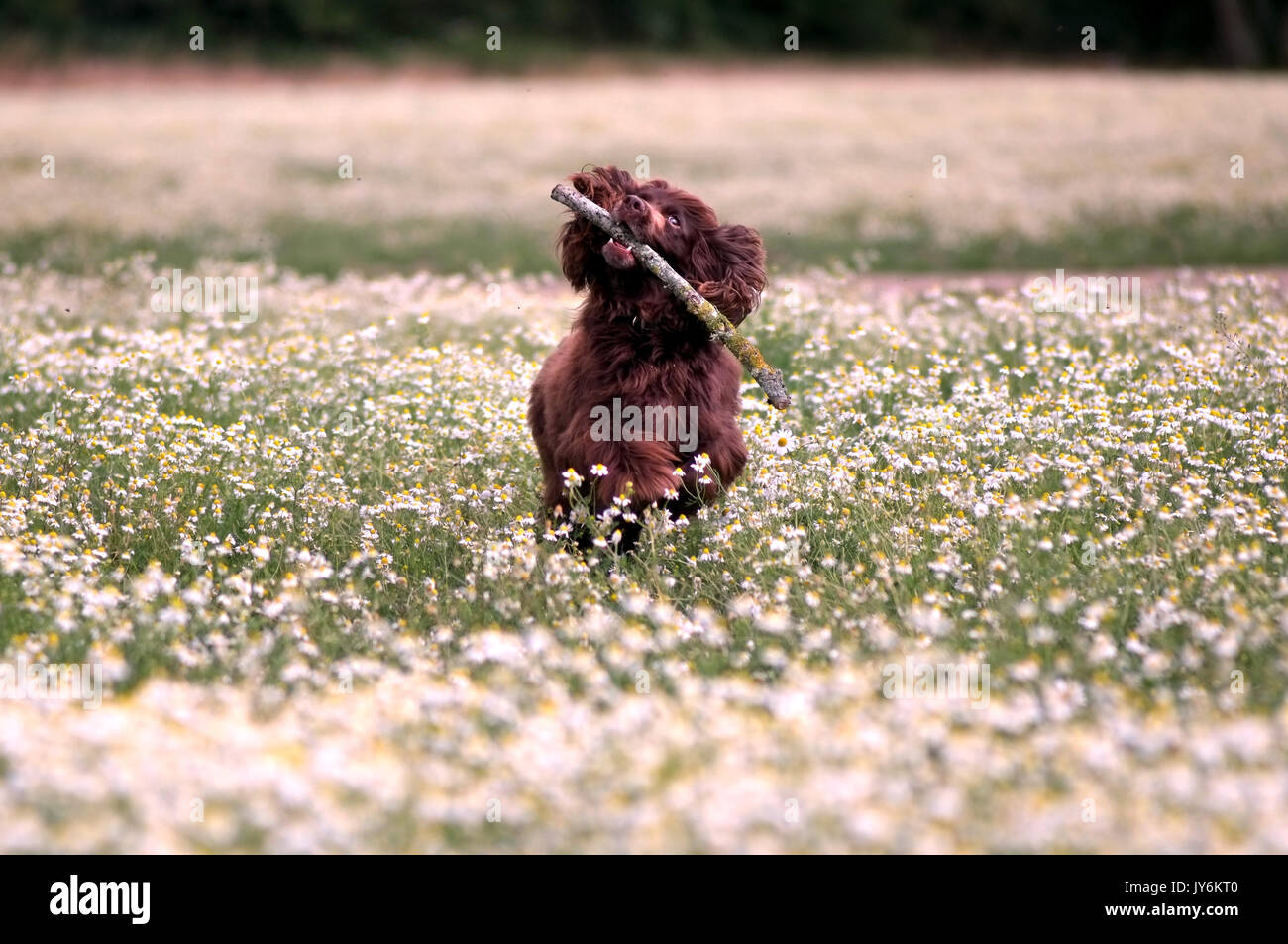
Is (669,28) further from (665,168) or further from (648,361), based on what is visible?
(648,361)

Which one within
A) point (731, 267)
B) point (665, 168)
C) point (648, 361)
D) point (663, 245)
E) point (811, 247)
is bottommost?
point (648, 361)

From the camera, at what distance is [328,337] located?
879 cm

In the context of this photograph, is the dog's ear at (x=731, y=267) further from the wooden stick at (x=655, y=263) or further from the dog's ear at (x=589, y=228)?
the dog's ear at (x=589, y=228)

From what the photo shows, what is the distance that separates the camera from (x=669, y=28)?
140ft

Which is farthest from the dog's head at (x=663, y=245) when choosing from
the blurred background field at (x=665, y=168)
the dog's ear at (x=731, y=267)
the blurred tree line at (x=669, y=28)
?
the blurred tree line at (x=669, y=28)

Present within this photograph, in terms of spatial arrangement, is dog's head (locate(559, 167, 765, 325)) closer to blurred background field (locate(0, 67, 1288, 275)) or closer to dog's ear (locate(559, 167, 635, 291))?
dog's ear (locate(559, 167, 635, 291))

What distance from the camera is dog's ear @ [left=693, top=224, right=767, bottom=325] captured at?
6.00m

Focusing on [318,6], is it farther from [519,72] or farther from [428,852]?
[428,852]

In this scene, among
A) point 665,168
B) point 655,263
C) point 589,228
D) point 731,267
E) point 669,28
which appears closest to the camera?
point 655,263

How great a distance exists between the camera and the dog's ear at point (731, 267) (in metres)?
6.00

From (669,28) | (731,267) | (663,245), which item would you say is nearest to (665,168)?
(731,267)

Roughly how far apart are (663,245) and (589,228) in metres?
0.32
